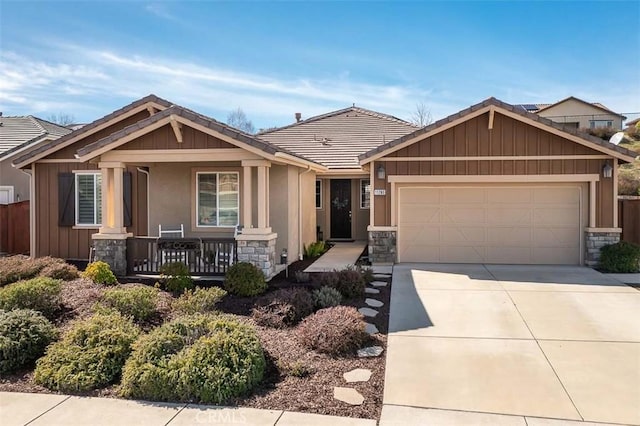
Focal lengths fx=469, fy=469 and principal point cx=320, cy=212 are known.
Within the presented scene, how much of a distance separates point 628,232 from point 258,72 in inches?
491

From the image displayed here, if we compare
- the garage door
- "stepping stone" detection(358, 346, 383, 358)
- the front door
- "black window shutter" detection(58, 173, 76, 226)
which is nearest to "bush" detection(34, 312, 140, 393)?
"stepping stone" detection(358, 346, 383, 358)

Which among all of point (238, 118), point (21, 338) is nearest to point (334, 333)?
point (21, 338)

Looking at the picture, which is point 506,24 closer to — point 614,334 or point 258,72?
point 614,334

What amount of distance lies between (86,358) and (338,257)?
8.25 meters

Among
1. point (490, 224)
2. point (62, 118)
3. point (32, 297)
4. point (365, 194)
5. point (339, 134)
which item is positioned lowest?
point (32, 297)

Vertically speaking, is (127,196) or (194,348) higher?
(127,196)

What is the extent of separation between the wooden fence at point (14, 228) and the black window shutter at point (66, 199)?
2403mm

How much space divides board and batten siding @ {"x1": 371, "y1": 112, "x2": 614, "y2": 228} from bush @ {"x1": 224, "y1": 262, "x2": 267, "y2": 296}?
169 inches

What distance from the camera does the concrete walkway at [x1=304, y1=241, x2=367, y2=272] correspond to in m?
10.9

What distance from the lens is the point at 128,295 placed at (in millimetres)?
6672

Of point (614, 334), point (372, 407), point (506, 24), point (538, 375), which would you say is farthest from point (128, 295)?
point (506, 24)

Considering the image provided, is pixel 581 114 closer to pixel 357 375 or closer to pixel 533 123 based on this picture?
pixel 533 123

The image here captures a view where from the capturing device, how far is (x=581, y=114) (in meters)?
38.6

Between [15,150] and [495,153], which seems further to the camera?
[15,150]
